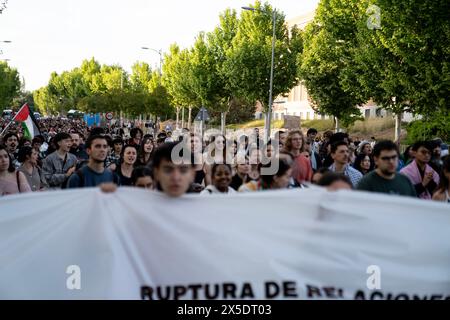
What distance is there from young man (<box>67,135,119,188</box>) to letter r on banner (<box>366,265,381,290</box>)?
8.56 ft

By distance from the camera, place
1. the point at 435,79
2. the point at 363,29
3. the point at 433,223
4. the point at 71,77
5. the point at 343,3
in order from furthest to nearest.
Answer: the point at 71,77 → the point at 343,3 → the point at 363,29 → the point at 435,79 → the point at 433,223

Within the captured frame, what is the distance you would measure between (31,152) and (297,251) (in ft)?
18.8

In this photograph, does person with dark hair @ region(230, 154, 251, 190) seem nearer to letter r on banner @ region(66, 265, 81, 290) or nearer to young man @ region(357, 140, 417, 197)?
young man @ region(357, 140, 417, 197)

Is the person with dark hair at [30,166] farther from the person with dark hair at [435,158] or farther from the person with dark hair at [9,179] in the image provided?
the person with dark hair at [435,158]

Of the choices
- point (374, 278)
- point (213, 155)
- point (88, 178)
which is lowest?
point (374, 278)

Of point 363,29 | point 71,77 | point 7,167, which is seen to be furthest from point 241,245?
point 71,77

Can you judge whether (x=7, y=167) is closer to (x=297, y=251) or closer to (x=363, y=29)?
(x=297, y=251)

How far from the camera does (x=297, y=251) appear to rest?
4230 millimetres

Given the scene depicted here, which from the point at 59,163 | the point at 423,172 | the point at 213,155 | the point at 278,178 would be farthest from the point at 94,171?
the point at 423,172

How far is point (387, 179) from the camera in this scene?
5.58m

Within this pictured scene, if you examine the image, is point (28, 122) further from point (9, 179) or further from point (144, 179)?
point (144, 179)

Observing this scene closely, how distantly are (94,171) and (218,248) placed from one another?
7.52 ft
